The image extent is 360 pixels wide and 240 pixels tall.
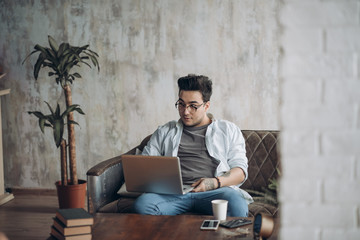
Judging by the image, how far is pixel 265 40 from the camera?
13.1 feet

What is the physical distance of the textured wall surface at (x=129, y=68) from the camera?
404cm

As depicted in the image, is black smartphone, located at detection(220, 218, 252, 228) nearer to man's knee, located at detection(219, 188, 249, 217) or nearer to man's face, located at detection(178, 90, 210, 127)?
man's knee, located at detection(219, 188, 249, 217)

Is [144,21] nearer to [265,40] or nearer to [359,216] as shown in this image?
[265,40]

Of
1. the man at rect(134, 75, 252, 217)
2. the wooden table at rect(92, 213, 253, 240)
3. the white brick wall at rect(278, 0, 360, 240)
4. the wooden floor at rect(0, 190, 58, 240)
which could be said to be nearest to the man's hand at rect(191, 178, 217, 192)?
the man at rect(134, 75, 252, 217)

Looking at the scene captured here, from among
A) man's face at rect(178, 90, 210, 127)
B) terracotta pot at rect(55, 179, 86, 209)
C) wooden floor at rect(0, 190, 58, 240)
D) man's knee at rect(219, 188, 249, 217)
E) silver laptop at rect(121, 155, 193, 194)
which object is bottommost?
wooden floor at rect(0, 190, 58, 240)

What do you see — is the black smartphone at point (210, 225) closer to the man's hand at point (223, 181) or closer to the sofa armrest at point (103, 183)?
the man's hand at point (223, 181)

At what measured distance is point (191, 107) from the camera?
3.02m

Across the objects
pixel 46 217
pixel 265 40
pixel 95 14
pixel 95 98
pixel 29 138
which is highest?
pixel 95 14

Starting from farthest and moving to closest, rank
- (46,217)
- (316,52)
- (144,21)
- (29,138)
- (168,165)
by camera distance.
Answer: (29,138)
(144,21)
(46,217)
(168,165)
(316,52)

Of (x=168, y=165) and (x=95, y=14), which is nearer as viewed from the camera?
(x=168, y=165)

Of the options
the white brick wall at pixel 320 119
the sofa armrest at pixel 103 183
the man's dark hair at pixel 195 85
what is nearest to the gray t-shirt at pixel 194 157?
the man's dark hair at pixel 195 85

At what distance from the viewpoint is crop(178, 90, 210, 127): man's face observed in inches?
118

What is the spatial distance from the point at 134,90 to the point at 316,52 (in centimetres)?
327

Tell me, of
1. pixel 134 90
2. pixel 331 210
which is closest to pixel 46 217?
pixel 134 90
